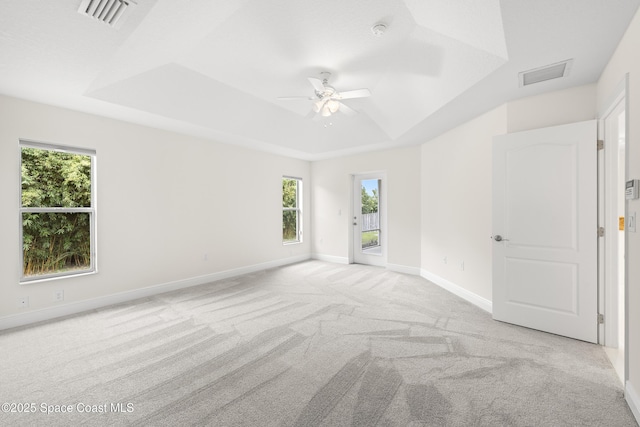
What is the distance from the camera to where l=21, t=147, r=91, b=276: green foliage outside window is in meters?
3.31

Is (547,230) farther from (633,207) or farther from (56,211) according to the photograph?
(56,211)

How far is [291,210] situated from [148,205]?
329 cm

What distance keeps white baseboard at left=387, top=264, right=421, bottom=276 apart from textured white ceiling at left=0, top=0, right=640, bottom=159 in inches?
108

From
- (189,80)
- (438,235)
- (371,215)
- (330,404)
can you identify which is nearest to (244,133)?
(189,80)

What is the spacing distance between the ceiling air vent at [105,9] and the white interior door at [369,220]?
5.01 meters

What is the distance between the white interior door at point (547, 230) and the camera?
8.89 ft

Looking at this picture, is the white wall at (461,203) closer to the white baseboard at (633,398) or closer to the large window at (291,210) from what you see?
the white baseboard at (633,398)

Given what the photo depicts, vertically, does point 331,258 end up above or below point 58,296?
below

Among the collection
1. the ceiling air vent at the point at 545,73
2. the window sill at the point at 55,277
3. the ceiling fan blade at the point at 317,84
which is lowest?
the window sill at the point at 55,277

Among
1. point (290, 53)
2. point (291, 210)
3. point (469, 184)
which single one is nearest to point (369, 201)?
point (291, 210)

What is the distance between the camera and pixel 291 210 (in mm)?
6891

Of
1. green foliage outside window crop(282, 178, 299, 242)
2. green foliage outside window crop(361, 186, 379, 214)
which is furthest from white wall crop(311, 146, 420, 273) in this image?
green foliage outside window crop(282, 178, 299, 242)

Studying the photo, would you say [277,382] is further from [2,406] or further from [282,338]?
[2,406]

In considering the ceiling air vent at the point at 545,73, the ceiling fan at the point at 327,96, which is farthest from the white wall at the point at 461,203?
the ceiling fan at the point at 327,96
